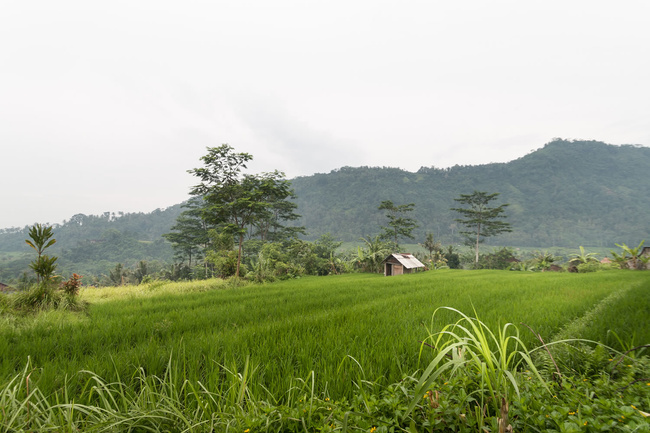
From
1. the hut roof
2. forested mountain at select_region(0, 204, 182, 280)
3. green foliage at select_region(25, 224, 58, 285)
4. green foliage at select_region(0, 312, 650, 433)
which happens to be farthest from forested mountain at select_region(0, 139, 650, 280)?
green foliage at select_region(0, 312, 650, 433)

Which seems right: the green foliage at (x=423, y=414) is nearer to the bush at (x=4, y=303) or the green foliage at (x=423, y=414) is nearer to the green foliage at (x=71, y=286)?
the bush at (x=4, y=303)

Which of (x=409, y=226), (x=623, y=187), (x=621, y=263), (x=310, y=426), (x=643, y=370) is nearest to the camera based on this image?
(x=310, y=426)

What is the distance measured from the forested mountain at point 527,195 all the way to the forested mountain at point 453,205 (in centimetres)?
44

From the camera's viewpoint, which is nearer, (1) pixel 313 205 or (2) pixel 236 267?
(2) pixel 236 267

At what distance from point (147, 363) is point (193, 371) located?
25.9 inches

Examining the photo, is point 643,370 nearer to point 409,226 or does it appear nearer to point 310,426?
point 310,426

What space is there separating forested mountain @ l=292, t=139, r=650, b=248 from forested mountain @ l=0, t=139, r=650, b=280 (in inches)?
17.3

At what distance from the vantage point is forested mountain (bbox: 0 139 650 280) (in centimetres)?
8285

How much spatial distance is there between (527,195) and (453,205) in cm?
4190

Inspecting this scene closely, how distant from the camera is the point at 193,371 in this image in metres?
2.31

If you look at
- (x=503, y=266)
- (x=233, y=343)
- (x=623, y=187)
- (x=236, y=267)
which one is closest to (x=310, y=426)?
(x=233, y=343)

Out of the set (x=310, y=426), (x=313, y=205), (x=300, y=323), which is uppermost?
(x=313, y=205)

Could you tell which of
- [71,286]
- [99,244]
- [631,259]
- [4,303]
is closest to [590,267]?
[631,259]

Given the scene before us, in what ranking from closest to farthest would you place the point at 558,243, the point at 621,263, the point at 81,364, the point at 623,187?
the point at 81,364
the point at 621,263
the point at 558,243
the point at 623,187
